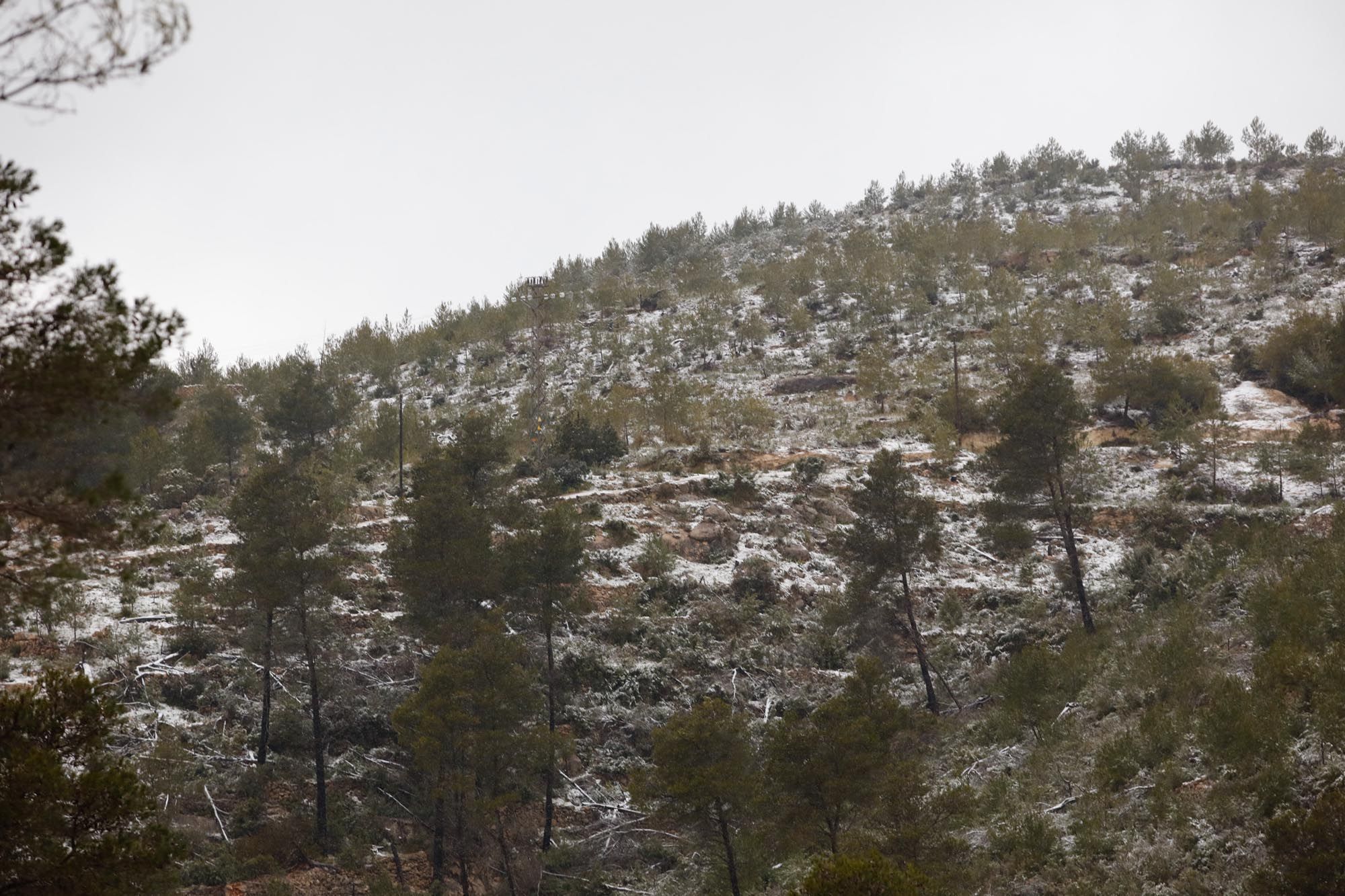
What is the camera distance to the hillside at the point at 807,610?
1755 cm

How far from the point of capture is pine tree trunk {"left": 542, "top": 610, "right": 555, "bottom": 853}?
74.6 ft

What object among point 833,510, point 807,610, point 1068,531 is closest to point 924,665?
point 1068,531

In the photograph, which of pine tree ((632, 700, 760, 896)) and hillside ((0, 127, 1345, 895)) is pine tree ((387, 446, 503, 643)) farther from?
pine tree ((632, 700, 760, 896))

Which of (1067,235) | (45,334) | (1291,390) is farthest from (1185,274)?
(45,334)

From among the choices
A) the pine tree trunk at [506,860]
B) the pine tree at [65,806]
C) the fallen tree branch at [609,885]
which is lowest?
the fallen tree branch at [609,885]

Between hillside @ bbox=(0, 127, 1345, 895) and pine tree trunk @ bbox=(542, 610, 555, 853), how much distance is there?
54 centimetres

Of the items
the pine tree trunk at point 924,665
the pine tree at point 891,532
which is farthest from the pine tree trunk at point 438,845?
the pine tree trunk at point 924,665

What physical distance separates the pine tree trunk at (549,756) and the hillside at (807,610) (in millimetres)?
538

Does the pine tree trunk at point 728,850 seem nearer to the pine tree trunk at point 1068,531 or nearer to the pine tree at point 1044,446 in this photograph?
the pine tree trunk at point 1068,531

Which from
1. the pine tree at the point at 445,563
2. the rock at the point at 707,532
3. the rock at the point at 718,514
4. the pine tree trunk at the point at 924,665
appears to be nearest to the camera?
the pine tree at the point at 445,563

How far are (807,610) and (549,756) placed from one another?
14945 millimetres

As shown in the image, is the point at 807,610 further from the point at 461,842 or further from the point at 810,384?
the point at 810,384

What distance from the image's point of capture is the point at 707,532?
38.2 m

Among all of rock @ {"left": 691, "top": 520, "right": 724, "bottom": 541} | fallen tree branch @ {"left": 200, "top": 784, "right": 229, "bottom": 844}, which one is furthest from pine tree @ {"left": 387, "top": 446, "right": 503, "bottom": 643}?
rock @ {"left": 691, "top": 520, "right": 724, "bottom": 541}
